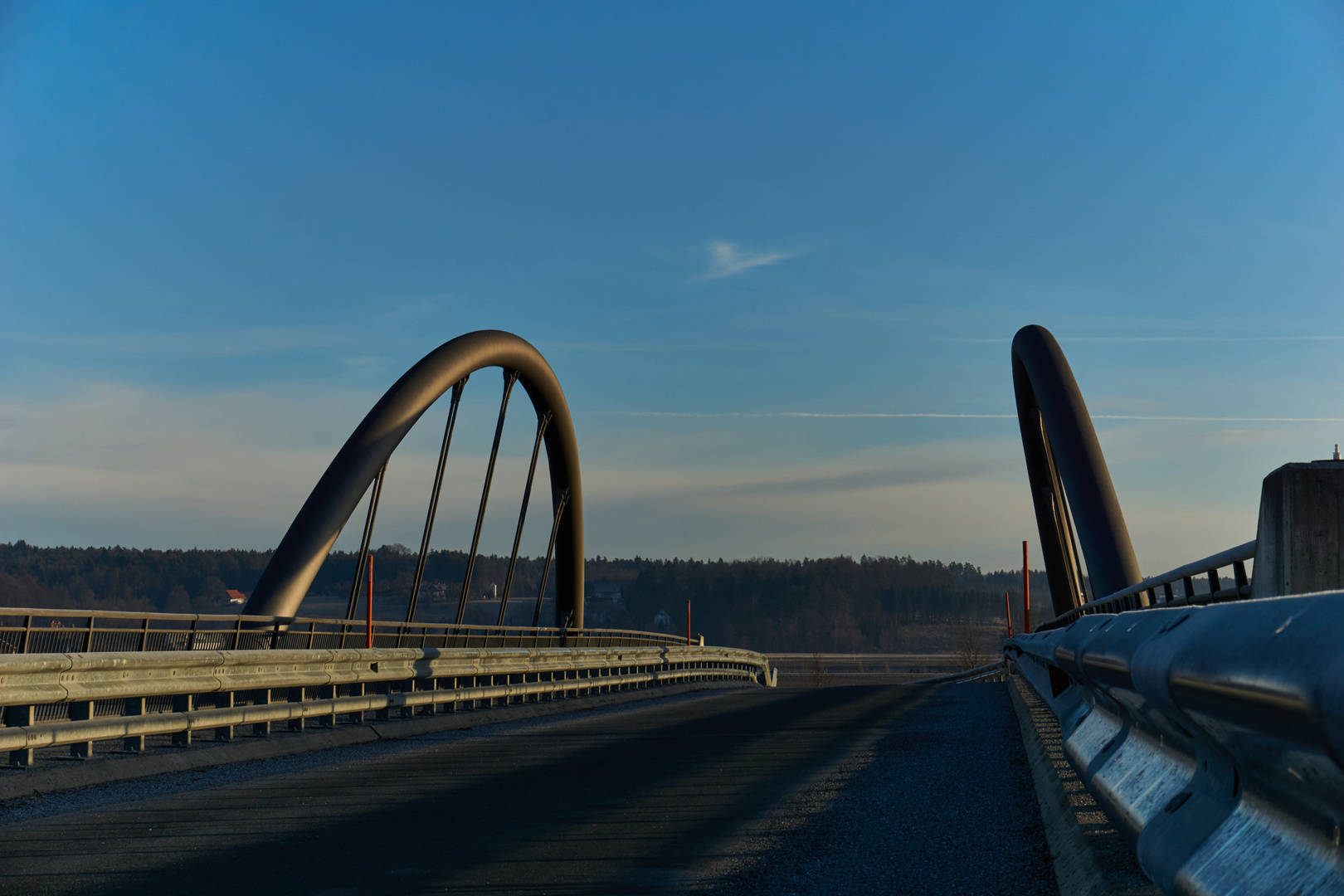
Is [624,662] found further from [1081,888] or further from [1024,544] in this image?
[1081,888]

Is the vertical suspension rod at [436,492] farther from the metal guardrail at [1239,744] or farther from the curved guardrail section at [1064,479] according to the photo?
the metal guardrail at [1239,744]

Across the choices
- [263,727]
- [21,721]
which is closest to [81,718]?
[21,721]

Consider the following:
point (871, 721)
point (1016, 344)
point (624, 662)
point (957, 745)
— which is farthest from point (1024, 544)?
point (957, 745)

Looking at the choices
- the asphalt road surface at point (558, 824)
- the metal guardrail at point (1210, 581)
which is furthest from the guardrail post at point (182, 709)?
the metal guardrail at point (1210, 581)

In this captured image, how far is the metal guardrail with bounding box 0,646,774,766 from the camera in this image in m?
7.57

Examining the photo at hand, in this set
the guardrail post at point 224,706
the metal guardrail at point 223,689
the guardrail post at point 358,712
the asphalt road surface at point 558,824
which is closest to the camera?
the asphalt road surface at point 558,824

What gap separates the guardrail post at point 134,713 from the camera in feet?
28.8

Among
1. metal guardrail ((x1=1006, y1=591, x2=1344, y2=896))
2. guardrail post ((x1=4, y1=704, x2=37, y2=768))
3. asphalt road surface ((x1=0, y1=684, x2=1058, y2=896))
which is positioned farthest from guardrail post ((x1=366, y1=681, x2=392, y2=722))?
metal guardrail ((x1=1006, y1=591, x2=1344, y2=896))

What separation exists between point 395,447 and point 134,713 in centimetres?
1409

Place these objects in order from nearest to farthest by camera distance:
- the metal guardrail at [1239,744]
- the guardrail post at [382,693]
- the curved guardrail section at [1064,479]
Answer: the metal guardrail at [1239,744]
the guardrail post at [382,693]
the curved guardrail section at [1064,479]

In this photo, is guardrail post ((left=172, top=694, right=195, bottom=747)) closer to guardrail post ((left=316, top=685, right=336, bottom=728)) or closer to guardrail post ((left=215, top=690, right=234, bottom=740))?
guardrail post ((left=215, top=690, right=234, bottom=740))

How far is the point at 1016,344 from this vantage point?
29.5 meters

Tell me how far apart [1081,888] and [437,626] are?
14622 millimetres

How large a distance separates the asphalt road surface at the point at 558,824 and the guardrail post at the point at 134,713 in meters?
0.66
